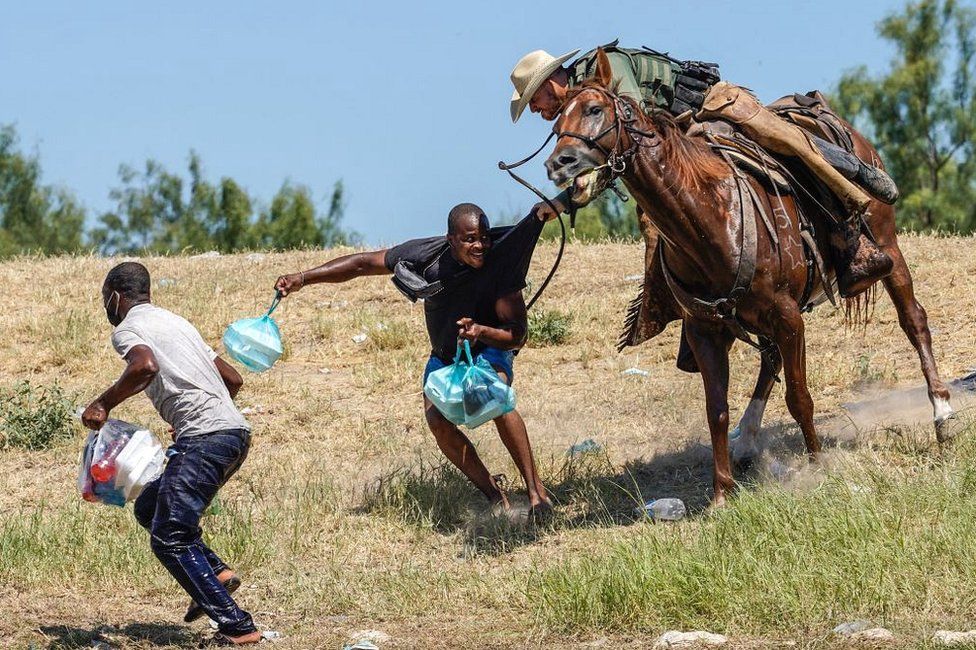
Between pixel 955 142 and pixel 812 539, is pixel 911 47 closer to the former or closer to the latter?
pixel 955 142

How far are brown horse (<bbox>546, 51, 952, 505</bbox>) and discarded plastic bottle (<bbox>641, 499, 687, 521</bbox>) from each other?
247 mm

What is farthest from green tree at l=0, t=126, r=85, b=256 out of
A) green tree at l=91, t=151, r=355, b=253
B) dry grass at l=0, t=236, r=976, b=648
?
dry grass at l=0, t=236, r=976, b=648

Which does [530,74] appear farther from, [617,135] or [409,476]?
[409,476]

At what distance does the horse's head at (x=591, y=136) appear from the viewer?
729 cm

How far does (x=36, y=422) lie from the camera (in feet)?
34.1

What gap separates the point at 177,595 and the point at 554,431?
3.46 m

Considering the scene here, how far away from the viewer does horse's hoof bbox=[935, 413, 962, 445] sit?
873cm

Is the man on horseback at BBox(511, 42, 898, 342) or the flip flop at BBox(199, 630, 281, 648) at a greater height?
the man on horseback at BBox(511, 42, 898, 342)

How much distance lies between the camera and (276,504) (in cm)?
895

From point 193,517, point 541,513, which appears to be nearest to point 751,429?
point 541,513

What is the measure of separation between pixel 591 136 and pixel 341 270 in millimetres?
1694

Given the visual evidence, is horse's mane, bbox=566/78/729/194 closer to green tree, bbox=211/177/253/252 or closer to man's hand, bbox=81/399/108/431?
man's hand, bbox=81/399/108/431

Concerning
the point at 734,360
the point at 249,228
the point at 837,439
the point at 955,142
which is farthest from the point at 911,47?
the point at 837,439

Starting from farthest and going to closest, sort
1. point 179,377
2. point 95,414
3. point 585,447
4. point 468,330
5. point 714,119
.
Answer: point 585,447 → point 714,119 → point 468,330 → point 179,377 → point 95,414
